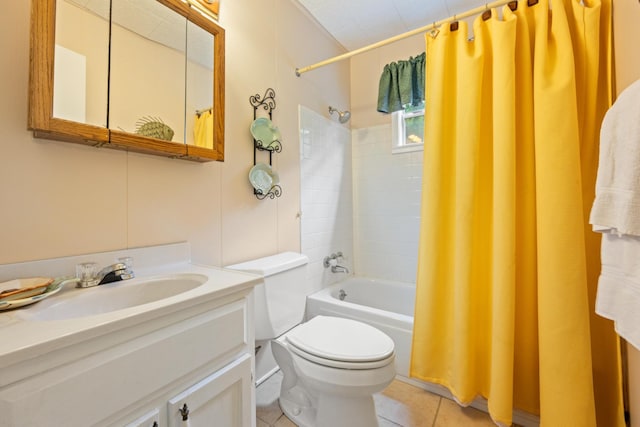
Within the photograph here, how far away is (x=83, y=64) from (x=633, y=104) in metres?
1.60

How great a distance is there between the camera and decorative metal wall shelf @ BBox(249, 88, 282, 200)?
5.05 ft

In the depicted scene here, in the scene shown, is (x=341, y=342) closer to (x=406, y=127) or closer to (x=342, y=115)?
(x=342, y=115)

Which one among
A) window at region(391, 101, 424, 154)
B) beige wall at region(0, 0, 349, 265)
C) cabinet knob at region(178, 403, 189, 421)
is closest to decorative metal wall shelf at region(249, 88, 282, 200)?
beige wall at region(0, 0, 349, 265)

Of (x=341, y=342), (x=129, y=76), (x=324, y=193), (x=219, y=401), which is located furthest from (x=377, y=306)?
(x=129, y=76)

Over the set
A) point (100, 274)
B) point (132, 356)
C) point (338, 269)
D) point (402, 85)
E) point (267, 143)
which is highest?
point (402, 85)

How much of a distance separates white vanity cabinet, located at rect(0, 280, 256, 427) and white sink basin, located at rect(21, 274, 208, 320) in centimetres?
19

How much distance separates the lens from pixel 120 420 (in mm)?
605

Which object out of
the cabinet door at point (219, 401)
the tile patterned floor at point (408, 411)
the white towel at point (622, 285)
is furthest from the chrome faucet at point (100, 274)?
the white towel at point (622, 285)

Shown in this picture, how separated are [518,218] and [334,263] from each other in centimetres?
130

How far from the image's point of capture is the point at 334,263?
2.20 meters

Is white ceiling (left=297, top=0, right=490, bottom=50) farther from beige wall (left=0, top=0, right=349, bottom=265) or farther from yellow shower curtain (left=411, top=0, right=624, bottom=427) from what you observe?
yellow shower curtain (left=411, top=0, right=624, bottom=427)

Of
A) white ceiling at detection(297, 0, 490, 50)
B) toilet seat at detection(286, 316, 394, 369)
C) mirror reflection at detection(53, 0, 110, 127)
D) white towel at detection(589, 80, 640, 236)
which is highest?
white ceiling at detection(297, 0, 490, 50)

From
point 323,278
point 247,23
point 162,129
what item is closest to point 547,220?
point 323,278

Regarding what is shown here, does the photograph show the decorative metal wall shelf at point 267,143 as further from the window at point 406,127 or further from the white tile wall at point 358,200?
the window at point 406,127
